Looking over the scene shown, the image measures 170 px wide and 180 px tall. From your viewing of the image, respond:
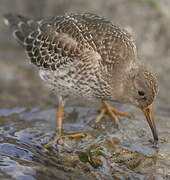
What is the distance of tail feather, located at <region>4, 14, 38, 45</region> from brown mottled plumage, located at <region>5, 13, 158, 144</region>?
2.11 feet

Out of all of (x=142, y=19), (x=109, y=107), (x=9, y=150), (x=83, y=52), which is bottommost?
(x=9, y=150)

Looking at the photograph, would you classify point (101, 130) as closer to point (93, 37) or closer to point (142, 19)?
point (93, 37)

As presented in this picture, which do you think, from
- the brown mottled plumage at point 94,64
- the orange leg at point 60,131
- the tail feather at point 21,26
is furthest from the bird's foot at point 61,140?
the tail feather at point 21,26

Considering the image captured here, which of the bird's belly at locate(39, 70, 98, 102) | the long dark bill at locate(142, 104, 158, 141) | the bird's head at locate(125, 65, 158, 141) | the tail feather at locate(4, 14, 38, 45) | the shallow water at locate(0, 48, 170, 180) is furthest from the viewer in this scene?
the tail feather at locate(4, 14, 38, 45)

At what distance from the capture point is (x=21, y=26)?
7719 millimetres

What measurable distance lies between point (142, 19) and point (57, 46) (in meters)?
3.86

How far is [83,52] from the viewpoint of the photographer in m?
6.35

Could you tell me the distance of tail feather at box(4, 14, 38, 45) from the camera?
7.54 metres

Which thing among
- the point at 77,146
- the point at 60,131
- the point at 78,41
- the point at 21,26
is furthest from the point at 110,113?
the point at 21,26

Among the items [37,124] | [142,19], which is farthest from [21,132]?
[142,19]

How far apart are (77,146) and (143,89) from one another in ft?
4.23

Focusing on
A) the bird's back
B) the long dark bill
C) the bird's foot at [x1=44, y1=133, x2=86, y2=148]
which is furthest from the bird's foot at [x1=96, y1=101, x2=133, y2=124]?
the bird's back

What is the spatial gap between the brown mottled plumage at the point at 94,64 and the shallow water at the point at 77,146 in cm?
44

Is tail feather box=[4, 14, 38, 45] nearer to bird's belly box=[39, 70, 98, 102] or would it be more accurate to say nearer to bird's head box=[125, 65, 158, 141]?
bird's belly box=[39, 70, 98, 102]
